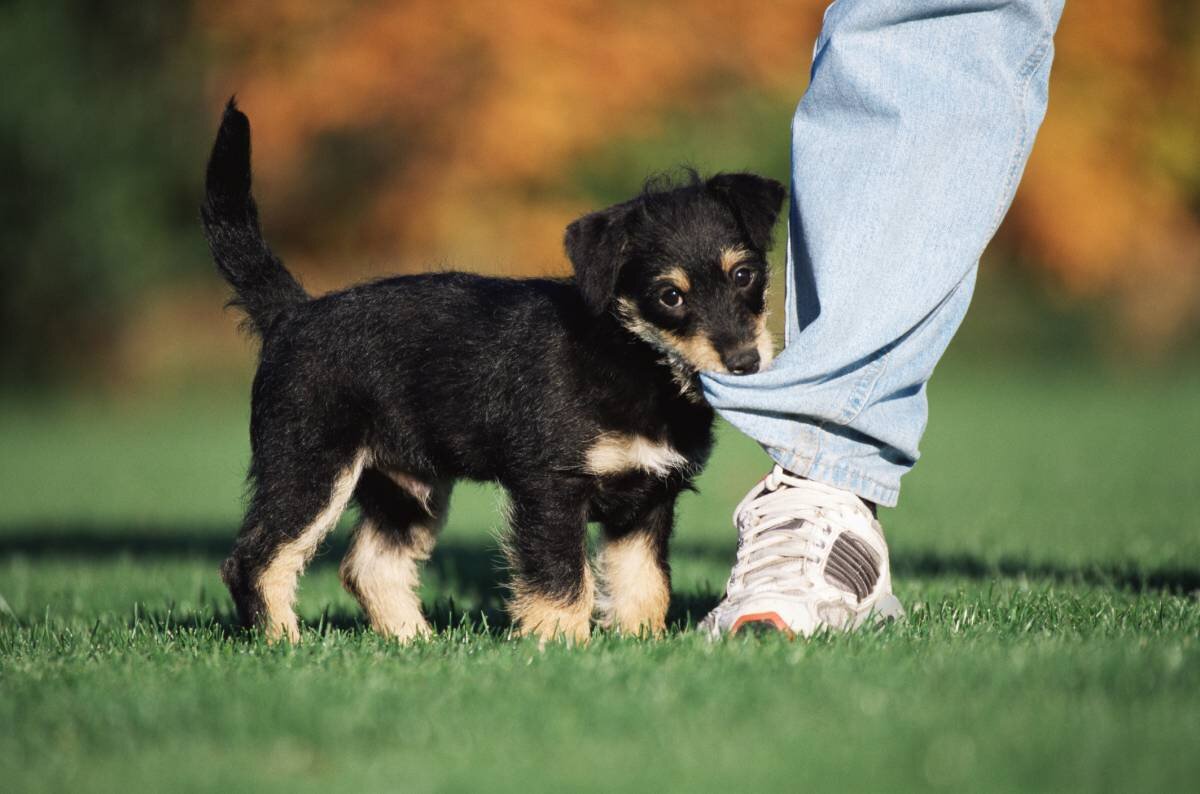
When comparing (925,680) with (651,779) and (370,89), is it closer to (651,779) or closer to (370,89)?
(651,779)

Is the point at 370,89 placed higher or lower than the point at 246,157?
higher

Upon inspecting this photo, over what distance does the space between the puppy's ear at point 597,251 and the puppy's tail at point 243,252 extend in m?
1.22

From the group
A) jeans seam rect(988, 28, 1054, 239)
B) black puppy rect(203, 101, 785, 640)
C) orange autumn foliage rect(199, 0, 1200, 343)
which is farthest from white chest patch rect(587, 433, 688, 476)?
orange autumn foliage rect(199, 0, 1200, 343)

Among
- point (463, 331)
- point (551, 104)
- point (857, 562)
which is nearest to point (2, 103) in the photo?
point (551, 104)

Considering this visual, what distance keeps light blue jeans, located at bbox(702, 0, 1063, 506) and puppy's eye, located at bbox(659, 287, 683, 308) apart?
0.36 m

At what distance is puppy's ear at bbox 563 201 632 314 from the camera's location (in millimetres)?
3938

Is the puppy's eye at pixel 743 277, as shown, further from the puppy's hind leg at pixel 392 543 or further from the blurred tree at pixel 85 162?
the blurred tree at pixel 85 162

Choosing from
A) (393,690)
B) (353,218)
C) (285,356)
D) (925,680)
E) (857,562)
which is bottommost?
(393,690)

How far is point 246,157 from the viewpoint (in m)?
4.70

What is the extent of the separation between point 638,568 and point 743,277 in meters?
0.98

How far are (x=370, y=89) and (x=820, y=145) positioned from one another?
13.9 m

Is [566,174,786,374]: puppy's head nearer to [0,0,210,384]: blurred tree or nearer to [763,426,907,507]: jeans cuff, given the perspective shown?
[763,426,907,507]: jeans cuff

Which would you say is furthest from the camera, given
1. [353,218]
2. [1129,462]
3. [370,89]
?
[353,218]

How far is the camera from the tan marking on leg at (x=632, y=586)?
163 inches
